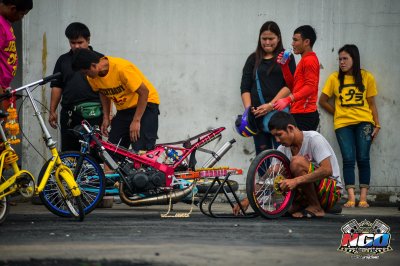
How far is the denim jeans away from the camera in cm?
1243

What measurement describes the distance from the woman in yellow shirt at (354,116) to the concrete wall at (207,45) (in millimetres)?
400

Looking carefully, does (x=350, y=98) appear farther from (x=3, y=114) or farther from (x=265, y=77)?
(x=3, y=114)

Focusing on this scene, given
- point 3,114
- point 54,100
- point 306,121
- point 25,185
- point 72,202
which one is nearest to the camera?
point 3,114

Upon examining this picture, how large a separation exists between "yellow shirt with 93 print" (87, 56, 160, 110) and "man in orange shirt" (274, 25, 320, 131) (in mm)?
1589

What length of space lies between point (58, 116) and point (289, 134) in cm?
399

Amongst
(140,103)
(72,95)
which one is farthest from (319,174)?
(72,95)

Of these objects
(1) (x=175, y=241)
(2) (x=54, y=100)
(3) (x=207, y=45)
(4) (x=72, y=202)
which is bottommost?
(1) (x=175, y=241)

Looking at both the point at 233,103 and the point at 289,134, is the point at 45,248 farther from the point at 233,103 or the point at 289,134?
the point at 233,103

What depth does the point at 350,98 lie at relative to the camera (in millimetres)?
12469

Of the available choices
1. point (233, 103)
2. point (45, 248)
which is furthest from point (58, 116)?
point (45, 248)

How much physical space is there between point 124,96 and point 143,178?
96 centimetres

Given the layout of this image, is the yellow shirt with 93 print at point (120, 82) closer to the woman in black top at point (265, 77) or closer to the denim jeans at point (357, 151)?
the woman in black top at point (265, 77)

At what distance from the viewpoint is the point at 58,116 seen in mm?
12688

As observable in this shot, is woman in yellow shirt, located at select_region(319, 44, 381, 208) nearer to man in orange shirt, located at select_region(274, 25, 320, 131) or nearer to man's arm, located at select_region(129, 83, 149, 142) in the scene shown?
man in orange shirt, located at select_region(274, 25, 320, 131)
